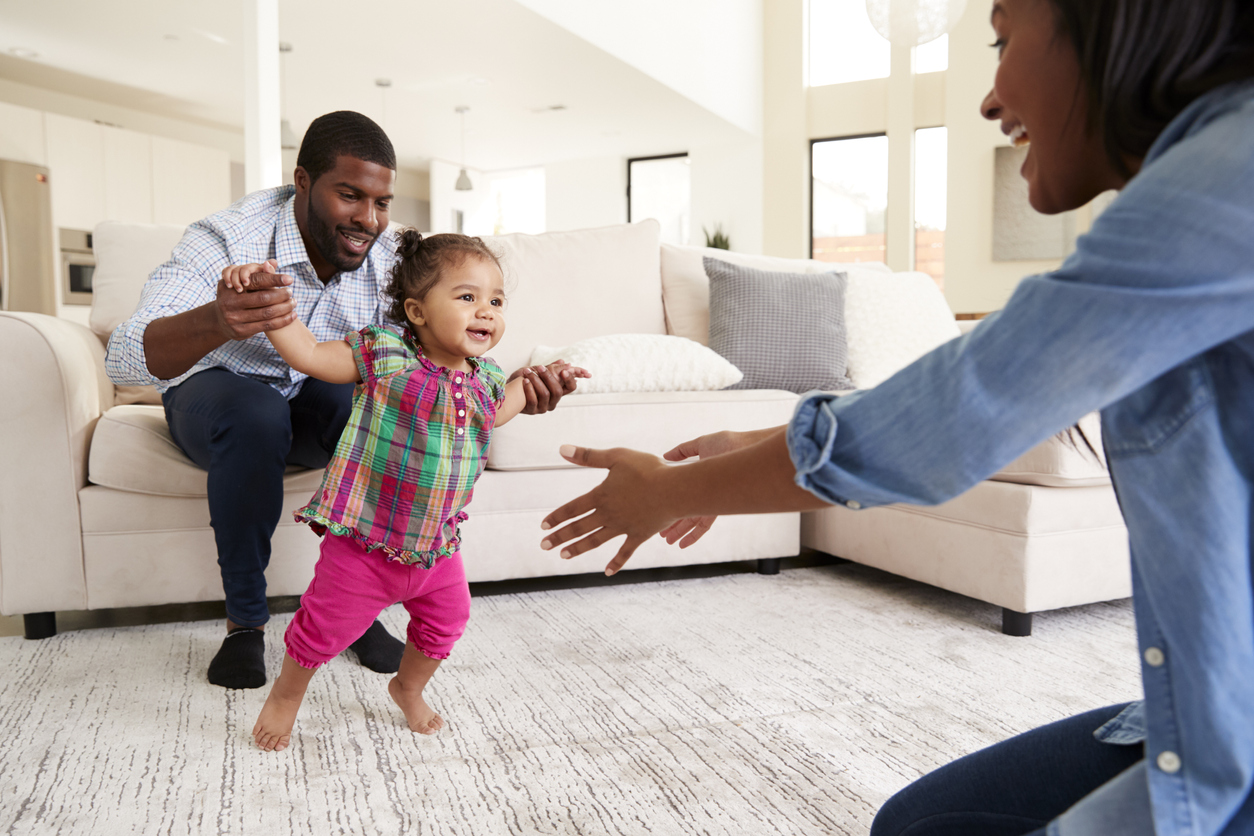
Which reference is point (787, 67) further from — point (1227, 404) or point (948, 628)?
point (1227, 404)

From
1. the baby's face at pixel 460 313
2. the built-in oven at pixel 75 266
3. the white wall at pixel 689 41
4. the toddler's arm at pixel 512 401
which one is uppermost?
the white wall at pixel 689 41

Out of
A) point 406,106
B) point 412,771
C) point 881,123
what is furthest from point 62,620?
point 881,123

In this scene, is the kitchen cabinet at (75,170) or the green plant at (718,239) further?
the green plant at (718,239)

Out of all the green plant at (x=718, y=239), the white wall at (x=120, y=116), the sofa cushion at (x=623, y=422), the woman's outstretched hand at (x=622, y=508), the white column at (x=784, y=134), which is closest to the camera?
the woman's outstretched hand at (x=622, y=508)

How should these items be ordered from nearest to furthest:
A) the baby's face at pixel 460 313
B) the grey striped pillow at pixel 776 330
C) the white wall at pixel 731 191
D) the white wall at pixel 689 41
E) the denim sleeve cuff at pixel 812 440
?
the denim sleeve cuff at pixel 812 440
the baby's face at pixel 460 313
the grey striped pillow at pixel 776 330
the white wall at pixel 689 41
the white wall at pixel 731 191

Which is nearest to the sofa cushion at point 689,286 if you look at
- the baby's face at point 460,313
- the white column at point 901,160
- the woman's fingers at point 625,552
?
the baby's face at point 460,313

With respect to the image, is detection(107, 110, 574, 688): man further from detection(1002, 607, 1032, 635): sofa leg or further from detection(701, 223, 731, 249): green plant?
detection(701, 223, 731, 249): green plant

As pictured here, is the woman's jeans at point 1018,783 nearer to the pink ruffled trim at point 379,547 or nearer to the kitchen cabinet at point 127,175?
the pink ruffled trim at point 379,547

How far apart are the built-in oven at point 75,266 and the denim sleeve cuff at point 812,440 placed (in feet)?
22.0

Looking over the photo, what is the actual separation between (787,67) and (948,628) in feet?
24.3

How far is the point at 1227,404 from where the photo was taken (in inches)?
18.6

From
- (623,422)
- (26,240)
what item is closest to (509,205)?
(26,240)

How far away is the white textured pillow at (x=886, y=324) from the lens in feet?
9.34

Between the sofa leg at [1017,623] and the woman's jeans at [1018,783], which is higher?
the woman's jeans at [1018,783]
